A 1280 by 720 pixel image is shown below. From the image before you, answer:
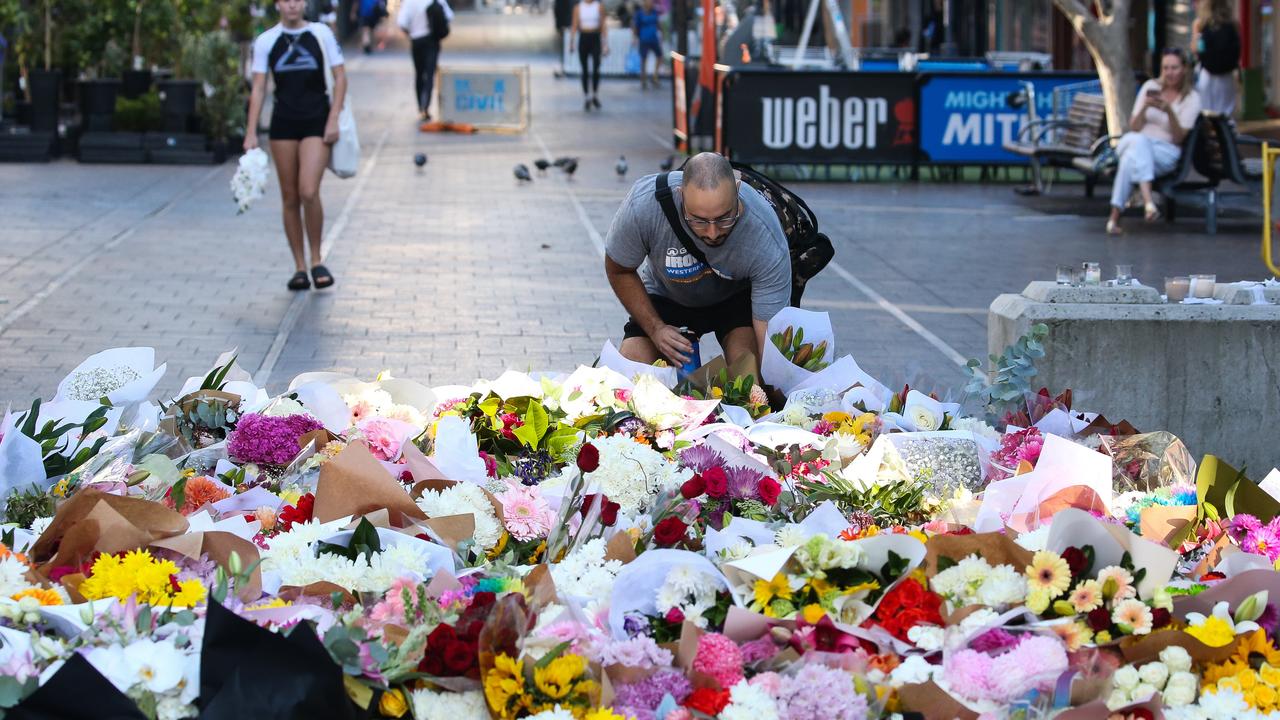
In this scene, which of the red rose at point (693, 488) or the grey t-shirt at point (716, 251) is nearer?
the red rose at point (693, 488)

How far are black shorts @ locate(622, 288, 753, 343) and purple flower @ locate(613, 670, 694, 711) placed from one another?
2994mm

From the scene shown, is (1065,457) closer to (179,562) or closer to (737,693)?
(737,693)

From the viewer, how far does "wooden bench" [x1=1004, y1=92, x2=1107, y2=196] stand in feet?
48.0

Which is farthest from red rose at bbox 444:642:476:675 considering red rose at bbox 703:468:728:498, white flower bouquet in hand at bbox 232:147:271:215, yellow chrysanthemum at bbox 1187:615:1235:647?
white flower bouquet in hand at bbox 232:147:271:215

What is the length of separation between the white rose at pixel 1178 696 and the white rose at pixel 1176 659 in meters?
0.04

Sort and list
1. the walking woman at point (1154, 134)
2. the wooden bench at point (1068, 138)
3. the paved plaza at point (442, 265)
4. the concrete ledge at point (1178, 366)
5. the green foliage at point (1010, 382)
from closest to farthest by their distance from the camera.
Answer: the green foliage at point (1010, 382) → the concrete ledge at point (1178, 366) → the paved plaza at point (442, 265) → the walking woman at point (1154, 134) → the wooden bench at point (1068, 138)

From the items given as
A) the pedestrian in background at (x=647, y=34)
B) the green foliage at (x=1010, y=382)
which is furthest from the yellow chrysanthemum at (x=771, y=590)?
the pedestrian in background at (x=647, y=34)

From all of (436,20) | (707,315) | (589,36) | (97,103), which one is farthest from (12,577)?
(589,36)

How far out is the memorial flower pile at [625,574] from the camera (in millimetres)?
2869

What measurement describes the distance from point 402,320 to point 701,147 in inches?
412

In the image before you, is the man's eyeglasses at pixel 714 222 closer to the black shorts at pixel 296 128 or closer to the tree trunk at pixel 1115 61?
the black shorts at pixel 296 128

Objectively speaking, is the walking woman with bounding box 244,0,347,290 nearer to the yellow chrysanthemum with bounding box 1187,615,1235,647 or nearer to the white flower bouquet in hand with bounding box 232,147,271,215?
the white flower bouquet in hand with bounding box 232,147,271,215

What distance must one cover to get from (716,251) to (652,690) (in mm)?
2808

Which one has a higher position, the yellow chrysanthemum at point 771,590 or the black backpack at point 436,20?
the black backpack at point 436,20
